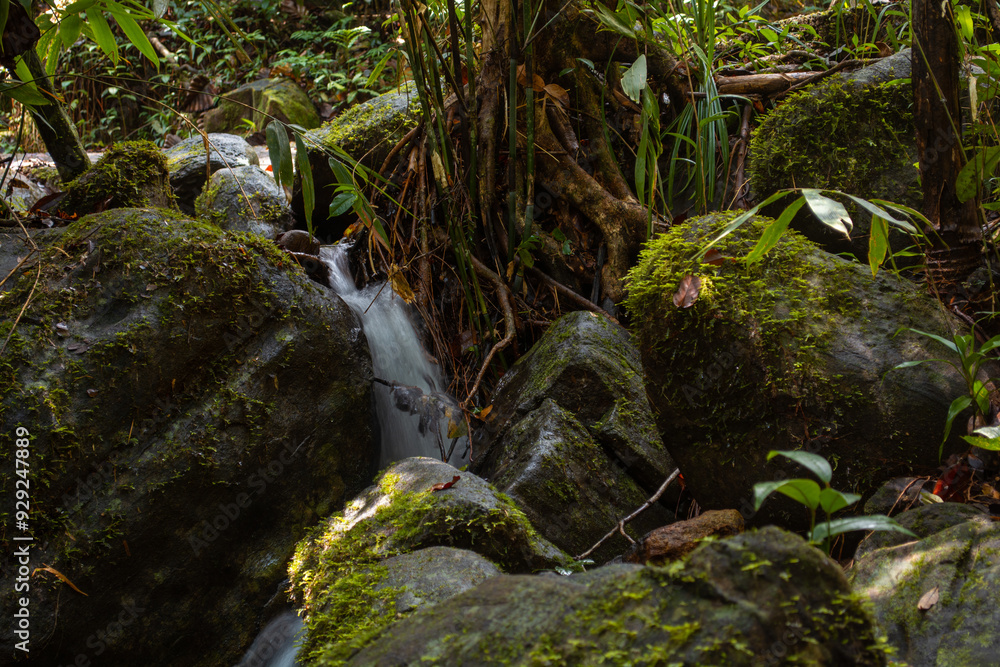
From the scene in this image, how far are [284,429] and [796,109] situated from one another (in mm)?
3120

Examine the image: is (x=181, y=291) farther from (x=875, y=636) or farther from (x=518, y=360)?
(x=875, y=636)

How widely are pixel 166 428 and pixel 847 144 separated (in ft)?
11.6

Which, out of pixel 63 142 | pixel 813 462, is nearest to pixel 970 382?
pixel 813 462

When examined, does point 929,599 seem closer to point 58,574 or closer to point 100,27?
point 58,574

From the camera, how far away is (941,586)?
160 cm

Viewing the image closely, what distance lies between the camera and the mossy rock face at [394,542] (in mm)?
1828

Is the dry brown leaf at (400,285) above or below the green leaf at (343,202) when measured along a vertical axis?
below

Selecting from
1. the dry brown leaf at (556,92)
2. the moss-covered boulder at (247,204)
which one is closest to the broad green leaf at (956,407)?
the dry brown leaf at (556,92)

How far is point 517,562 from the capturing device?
229 centimetres

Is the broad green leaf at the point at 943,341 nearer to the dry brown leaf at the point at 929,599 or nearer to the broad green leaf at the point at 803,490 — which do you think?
the dry brown leaf at the point at 929,599

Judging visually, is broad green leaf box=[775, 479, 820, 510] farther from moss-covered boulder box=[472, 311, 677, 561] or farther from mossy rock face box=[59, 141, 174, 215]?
mossy rock face box=[59, 141, 174, 215]

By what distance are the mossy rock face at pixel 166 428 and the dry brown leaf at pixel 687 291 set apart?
173 cm

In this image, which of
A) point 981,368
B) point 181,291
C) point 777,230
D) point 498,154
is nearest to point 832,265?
point 981,368

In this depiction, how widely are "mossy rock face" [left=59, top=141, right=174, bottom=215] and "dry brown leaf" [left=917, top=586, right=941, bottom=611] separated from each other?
380 cm
